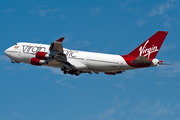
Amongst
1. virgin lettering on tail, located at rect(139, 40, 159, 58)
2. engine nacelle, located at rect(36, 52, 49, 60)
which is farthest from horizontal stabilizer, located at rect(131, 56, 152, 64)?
engine nacelle, located at rect(36, 52, 49, 60)

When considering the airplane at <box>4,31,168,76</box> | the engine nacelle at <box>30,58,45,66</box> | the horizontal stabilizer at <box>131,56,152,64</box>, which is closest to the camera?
the horizontal stabilizer at <box>131,56,152,64</box>

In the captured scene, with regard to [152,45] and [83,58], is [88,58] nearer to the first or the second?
[83,58]

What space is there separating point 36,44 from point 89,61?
429 inches

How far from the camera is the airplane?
56500 millimetres

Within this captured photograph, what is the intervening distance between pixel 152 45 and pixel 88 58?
10.8 meters

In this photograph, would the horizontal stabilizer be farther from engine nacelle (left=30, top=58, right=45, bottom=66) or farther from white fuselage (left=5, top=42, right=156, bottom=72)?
engine nacelle (left=30, top=58, right=45, bottom=66)

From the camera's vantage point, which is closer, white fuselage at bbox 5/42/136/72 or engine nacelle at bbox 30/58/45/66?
white fuselage at bbox 5/42/136/72

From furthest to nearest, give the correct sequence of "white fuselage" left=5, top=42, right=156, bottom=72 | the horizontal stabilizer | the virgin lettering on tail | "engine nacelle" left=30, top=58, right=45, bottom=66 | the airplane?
"engine nacelle" left=30, top=58, right=45, bottom=66
"white fuselage" left=5, top=42, right=156, bottom=72
the virgin lettering on tail
the airplane
the horizontal stabilizer

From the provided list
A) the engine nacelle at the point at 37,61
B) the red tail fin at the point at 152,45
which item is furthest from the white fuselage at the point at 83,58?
the red tail fin at the point at 152,45

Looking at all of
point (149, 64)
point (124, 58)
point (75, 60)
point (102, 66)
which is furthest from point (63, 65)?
point (149, 64)

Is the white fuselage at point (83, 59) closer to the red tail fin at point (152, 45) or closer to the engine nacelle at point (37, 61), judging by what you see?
the engine nacelle at point (37, 61)

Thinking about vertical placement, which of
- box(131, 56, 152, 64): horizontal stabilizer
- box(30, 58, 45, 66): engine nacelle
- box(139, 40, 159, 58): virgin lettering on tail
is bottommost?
box(131, 56, 152, 64): horizontal stabilizer

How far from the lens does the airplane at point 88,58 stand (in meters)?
56.5

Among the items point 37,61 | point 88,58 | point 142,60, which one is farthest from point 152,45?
point 37,61
